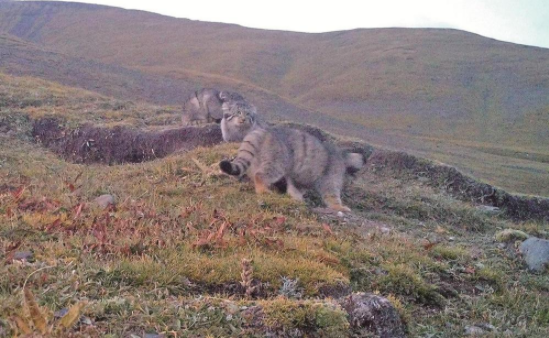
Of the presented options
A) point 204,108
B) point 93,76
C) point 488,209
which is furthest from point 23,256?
point 93,76

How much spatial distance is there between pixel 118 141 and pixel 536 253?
10.9m

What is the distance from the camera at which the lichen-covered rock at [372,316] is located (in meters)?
4.77

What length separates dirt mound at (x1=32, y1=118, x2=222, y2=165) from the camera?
1505 centimetres

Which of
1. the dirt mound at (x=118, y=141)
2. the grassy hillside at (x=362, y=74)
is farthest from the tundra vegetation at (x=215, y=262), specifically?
the grassy hillside at (x=362, y=74)

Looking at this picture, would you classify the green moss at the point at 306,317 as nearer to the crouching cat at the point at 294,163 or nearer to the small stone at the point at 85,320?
the small stone at the point at 85,320

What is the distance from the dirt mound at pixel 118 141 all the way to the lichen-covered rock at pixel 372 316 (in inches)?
406

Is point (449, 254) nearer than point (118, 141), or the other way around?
point (449, 254)

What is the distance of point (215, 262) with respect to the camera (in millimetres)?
5422

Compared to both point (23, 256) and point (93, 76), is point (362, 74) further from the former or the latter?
point (23, 256)

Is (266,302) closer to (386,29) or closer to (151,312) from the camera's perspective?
(151,312)

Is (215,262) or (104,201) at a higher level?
(215,262)

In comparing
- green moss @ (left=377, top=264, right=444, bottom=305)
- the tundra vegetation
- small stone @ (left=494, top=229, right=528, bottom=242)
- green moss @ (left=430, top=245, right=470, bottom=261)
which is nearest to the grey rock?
the tundra vegetation

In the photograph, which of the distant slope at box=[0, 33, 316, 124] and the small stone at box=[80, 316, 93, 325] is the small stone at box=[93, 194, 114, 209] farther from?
the distant slope at box=[0, 33, 316, 124]

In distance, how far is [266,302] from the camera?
4570mm
